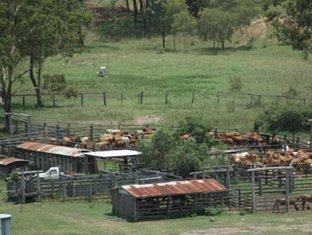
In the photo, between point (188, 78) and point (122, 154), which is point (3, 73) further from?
point (188, 78)

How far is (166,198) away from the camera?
3250 cm

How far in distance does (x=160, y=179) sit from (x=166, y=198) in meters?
3.38

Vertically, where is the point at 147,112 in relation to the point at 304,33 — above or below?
below

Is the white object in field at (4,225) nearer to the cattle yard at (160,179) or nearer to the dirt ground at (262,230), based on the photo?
the dirt ground at (262,230)

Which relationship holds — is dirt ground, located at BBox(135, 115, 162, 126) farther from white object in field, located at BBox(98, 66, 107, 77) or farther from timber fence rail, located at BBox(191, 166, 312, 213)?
white object in field, located at BBox(98, 66, 107, 77)

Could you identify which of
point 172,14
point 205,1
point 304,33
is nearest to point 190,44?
point 172,14

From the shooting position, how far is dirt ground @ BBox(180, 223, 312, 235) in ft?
95.7

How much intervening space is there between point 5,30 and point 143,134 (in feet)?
41.2

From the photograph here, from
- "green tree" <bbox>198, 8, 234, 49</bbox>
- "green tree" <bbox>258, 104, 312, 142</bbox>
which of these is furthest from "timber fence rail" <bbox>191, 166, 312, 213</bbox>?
"green tree" <bbox>198, 8, 234, 49</bbox>

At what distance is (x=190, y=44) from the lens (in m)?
95.3

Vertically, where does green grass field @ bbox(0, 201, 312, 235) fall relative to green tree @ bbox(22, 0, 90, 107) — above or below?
below

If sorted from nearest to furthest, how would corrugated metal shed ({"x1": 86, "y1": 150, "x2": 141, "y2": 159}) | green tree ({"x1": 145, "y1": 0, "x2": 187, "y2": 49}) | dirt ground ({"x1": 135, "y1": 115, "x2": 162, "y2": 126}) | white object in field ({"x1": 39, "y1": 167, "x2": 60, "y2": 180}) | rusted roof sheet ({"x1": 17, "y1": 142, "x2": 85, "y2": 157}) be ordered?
white object in field ({"x1": 39, "y1": 167, "x2": 60, "y2": 180}), corrugated metal shed ({"x1": 86, "y1": 150, "x2": 141, "y2": 159}), rusted roof sheet ({"x1": 17, "y1": 142, "x2": 85, "y2": 157}), dirt ground ({"x1": 135, "y1": 115, "x2": 162, "y2": 126}), green tree ({"x1": 145, "y1": 0, "x2": 187, "y2": 49})

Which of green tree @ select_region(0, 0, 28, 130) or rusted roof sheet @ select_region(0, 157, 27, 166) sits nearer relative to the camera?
rusted roof sheet @ select_region(0, 157, 27, 166)

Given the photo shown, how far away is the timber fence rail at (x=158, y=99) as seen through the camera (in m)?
63.2
